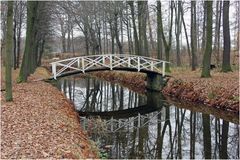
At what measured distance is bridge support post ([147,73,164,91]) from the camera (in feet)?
73.0

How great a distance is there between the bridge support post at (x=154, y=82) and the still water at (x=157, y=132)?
4.04 m

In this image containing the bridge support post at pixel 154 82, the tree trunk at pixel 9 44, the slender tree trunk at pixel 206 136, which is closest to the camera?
the slender tree trunk at pixel 206 136

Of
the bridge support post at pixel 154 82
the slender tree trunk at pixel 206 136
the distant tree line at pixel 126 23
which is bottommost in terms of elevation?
the slender tree trunk at pixel 206 136

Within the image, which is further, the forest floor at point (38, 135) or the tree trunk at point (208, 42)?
the tree trunk at point (208, 42)

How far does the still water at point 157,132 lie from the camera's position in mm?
9094

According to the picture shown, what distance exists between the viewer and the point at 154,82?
75.3ft

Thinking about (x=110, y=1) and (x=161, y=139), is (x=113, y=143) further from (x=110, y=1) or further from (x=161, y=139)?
(x=110, y=1)

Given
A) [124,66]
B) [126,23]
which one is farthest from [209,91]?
[126,23]

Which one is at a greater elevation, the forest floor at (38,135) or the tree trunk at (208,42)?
the tree trunk at (208,42)

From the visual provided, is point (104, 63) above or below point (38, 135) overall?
above

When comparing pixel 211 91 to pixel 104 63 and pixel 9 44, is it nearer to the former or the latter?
pixel 104 63

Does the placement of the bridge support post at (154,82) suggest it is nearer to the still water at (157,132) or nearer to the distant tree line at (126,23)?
the distant tree line at (126,23)

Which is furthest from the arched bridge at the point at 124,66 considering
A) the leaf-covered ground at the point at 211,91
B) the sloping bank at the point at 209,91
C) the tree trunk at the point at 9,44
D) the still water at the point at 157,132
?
the tree trunk at the point at 9,44

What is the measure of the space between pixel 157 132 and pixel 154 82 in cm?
1158
